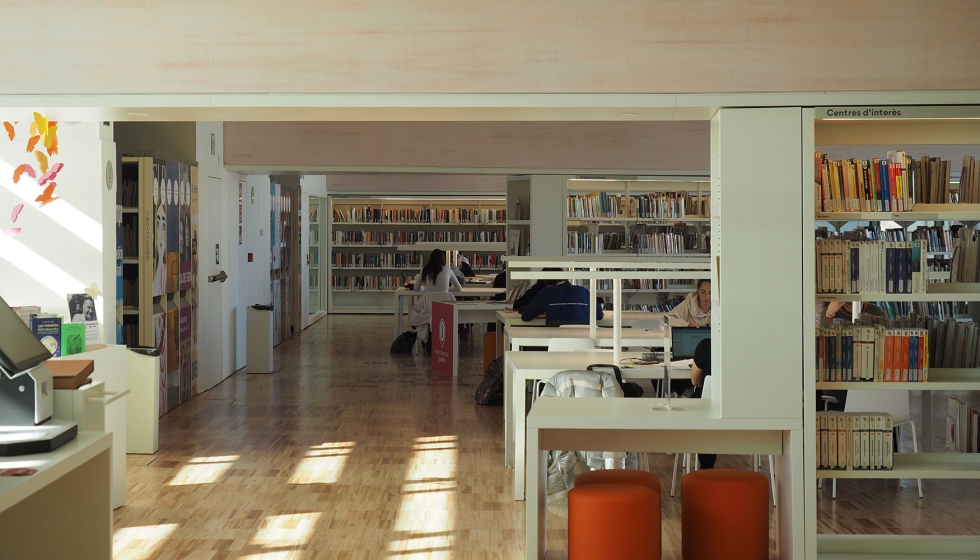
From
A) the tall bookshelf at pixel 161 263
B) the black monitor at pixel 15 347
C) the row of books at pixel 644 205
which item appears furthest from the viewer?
the row of books at pixel 644 205

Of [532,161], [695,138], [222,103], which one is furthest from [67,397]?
[695,138]

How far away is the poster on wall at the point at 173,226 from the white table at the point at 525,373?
3.46m

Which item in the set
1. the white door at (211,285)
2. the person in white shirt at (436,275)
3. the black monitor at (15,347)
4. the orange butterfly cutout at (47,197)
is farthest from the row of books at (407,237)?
the black monitor at (15,347)

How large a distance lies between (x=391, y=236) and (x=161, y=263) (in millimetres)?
10396

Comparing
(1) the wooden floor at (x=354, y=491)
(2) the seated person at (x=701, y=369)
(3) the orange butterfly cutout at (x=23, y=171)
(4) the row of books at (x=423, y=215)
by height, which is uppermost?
(4) the row of books at (x=423, y=215)

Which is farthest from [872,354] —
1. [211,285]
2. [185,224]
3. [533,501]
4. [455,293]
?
[455,293]

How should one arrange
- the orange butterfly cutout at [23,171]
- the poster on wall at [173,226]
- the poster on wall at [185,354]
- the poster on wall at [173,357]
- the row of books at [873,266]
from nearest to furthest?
1. the row of books at [873,266]
2. the orange butterfly cutout at [23,171]
3. the poster on wall at [173,226]
4. the poster on wall at [173,357]
5. the poster on wall at [185,354]

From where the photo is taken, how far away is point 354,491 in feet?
17.8

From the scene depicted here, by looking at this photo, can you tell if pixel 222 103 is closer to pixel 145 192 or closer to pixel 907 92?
pixel 907 92

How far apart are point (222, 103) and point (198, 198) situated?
533 centimetres

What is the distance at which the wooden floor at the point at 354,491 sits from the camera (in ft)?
14.8

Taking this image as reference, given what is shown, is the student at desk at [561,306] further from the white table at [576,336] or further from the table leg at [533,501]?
the table leg at [533,501]

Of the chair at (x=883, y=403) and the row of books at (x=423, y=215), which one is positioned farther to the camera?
the row of books at (x=423, y=215)

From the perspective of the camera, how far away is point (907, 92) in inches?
146
